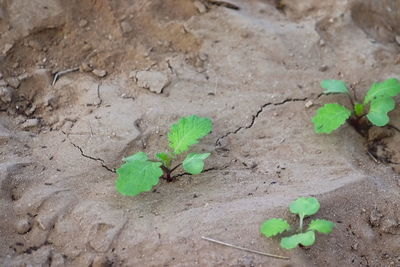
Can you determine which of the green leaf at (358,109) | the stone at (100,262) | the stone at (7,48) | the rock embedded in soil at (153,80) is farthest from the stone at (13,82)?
the green leaf at (358,109)

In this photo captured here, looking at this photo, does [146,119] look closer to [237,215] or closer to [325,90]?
[237,215]

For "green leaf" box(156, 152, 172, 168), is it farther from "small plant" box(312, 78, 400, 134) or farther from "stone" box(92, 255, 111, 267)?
"small plant" box(312, 78, 400, 134)

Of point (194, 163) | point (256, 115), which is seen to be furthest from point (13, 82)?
point (256, 115)

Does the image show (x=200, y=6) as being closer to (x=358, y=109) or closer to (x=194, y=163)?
(x=358, y=109)

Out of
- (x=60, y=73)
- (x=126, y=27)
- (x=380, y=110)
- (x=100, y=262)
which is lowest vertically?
(x=100, y=262)

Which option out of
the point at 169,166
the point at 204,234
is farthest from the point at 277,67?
the point at 204,234

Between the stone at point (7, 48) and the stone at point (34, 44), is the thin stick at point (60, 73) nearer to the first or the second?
the stone at point (34, 44)
